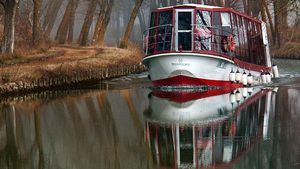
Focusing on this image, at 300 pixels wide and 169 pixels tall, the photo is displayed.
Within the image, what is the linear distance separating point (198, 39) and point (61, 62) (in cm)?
750

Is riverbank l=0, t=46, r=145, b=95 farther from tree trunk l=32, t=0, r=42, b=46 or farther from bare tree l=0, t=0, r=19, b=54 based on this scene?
tree trunk l=32, t=0, r=42, b=46

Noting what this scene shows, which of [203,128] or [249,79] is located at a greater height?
[249,79]

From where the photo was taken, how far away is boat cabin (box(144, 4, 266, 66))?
87.6ft

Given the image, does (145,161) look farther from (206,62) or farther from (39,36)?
(39,36)

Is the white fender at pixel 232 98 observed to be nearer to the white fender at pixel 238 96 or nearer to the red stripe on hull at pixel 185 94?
the white fender at pixel 238 96

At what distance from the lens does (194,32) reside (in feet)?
88.0

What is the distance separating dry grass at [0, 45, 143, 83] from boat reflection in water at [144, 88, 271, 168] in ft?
21.2

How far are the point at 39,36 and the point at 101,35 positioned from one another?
25.0ft

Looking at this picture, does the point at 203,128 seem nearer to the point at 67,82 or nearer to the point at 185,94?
the point at 185,94

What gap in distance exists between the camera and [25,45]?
34250 millimetres

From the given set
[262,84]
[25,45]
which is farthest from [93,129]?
[25,45]

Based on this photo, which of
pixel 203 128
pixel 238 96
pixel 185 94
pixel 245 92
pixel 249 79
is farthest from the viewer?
pixel 249 79

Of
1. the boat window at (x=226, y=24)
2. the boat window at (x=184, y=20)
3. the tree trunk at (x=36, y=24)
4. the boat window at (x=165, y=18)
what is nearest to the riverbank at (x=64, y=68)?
the tree trunk at (x=36, y=24)

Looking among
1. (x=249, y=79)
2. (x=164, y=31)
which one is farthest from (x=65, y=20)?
(x=249, y=79)
